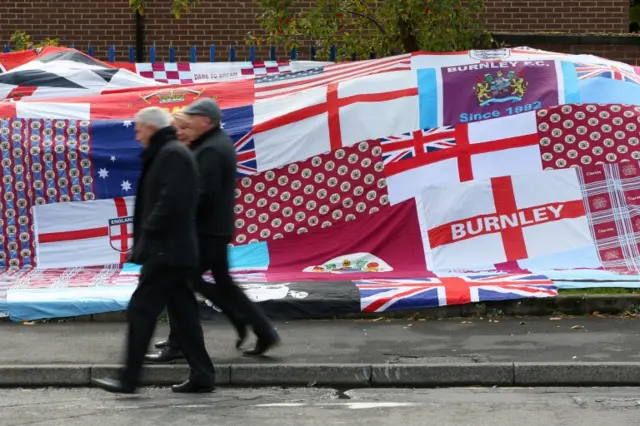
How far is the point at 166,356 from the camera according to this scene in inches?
297

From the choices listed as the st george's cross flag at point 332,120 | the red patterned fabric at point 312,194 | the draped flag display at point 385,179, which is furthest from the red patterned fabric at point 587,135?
the red patterned fabric at point 312,194

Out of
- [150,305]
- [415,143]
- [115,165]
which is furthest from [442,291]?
[115,165]

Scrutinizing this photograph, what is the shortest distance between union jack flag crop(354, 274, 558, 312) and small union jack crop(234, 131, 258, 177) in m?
1.72

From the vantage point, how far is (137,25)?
53.0ft

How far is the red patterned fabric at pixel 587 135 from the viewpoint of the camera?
1052 cm

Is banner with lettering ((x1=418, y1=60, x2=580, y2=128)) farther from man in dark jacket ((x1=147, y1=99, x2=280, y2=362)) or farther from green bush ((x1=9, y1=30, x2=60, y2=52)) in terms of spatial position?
green bush ((x1=9, y1=30, x2=60, y2=52))

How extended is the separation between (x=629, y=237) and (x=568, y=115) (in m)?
1.29

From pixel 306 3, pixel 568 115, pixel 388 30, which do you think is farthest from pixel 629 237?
pixel 306 3

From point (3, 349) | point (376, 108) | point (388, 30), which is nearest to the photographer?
point (3, 349)

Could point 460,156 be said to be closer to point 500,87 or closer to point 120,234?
point 500,87

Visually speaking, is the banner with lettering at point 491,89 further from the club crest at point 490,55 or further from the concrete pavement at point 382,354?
the concrete pavement at point 382,354

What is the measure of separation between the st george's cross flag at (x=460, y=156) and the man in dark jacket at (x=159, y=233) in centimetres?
403

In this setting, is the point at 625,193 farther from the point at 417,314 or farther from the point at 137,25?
the point at 137,25

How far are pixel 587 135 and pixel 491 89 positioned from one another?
1.03 meters
